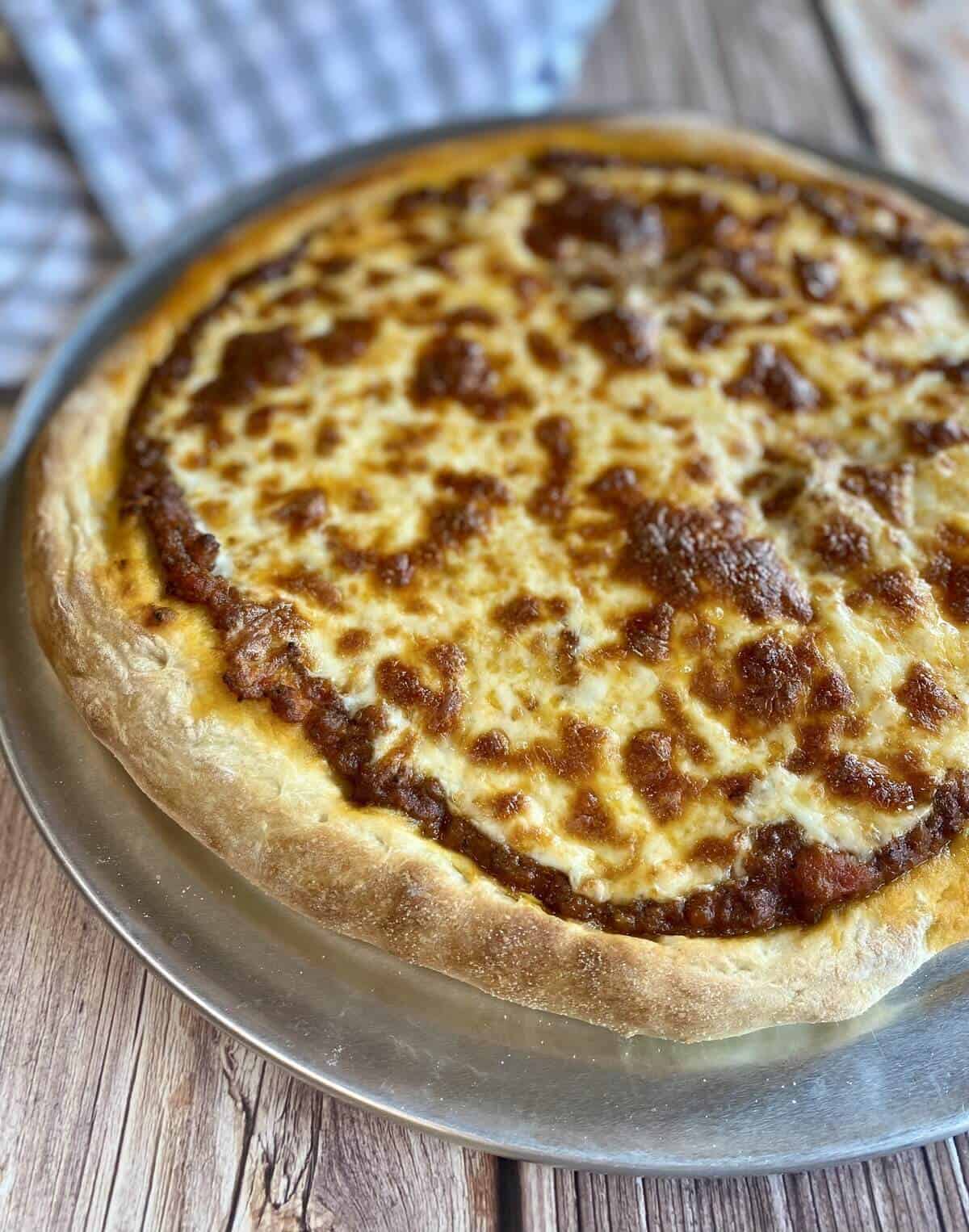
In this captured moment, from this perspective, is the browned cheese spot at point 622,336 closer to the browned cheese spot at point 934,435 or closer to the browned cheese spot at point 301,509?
the browned cheese spot at point 934,435

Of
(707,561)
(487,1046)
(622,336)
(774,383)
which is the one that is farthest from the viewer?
(622,336)

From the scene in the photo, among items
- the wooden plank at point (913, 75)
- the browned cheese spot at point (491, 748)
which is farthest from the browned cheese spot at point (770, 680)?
the wooden plank at point (913, 75)

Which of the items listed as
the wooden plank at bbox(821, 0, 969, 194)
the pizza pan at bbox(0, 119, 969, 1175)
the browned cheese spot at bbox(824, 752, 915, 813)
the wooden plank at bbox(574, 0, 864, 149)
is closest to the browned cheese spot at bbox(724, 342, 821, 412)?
the browned cheese spot at bbox(824, 752, 915, 813)

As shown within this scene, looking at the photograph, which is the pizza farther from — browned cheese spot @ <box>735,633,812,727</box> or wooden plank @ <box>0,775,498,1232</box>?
wooden plank @ <box>0,775,498,1232</box>

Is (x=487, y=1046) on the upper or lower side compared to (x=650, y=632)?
lower

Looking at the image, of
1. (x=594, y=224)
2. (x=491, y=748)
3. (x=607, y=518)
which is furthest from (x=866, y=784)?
(x=594, y=224)

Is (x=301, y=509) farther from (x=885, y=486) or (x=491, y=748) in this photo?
(x=885, y=486)
